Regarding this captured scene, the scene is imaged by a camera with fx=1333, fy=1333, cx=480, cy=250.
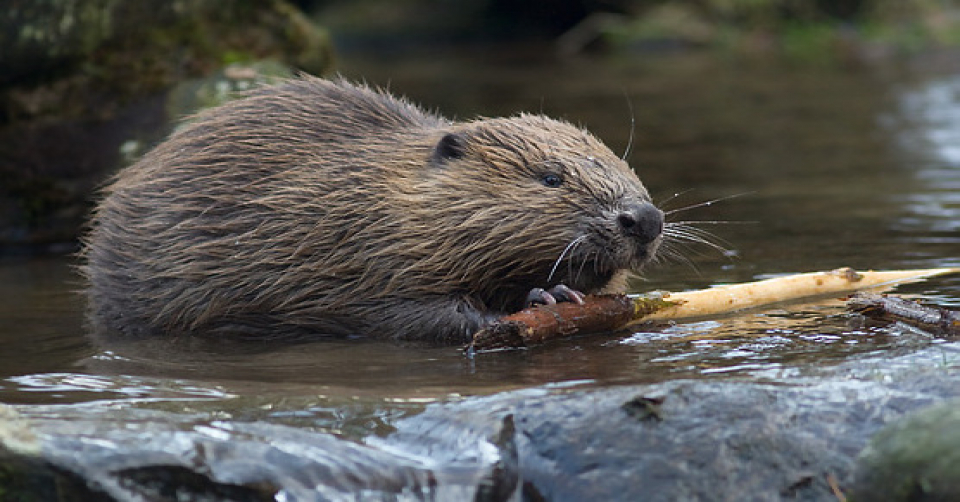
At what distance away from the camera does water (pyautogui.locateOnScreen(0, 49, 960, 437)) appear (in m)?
3.95

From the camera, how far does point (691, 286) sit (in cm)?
555

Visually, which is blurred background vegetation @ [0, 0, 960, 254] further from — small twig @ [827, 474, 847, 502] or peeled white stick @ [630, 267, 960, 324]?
small twig @ [827, 474, 847, 502]

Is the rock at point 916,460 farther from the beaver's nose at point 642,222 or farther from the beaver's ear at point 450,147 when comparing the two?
the beaver's ear at point 450,147

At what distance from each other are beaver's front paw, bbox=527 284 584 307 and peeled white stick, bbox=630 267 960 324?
0.31 m

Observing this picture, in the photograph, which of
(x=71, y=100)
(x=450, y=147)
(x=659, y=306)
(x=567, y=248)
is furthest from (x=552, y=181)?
(x=71, y=100)

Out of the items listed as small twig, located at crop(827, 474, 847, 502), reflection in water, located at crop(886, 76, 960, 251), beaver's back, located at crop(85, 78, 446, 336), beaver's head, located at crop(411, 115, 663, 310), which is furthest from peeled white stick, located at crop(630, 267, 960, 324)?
small twig, located at crop(827, 474, 847, 502)

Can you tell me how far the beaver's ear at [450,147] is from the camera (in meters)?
4.89

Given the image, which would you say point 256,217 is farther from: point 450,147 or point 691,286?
point 691,286

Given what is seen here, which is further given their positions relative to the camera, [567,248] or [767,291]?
[767,291]

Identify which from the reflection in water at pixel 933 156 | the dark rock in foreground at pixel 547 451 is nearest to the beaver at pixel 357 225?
the dark rock in foreground at pixel 547 451

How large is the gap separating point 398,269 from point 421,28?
1900 cm

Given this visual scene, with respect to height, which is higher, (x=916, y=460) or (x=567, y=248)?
(x=567, y=248)

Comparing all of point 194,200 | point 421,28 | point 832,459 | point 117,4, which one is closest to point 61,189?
point 117,4

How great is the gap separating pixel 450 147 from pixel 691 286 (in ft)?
4.24
